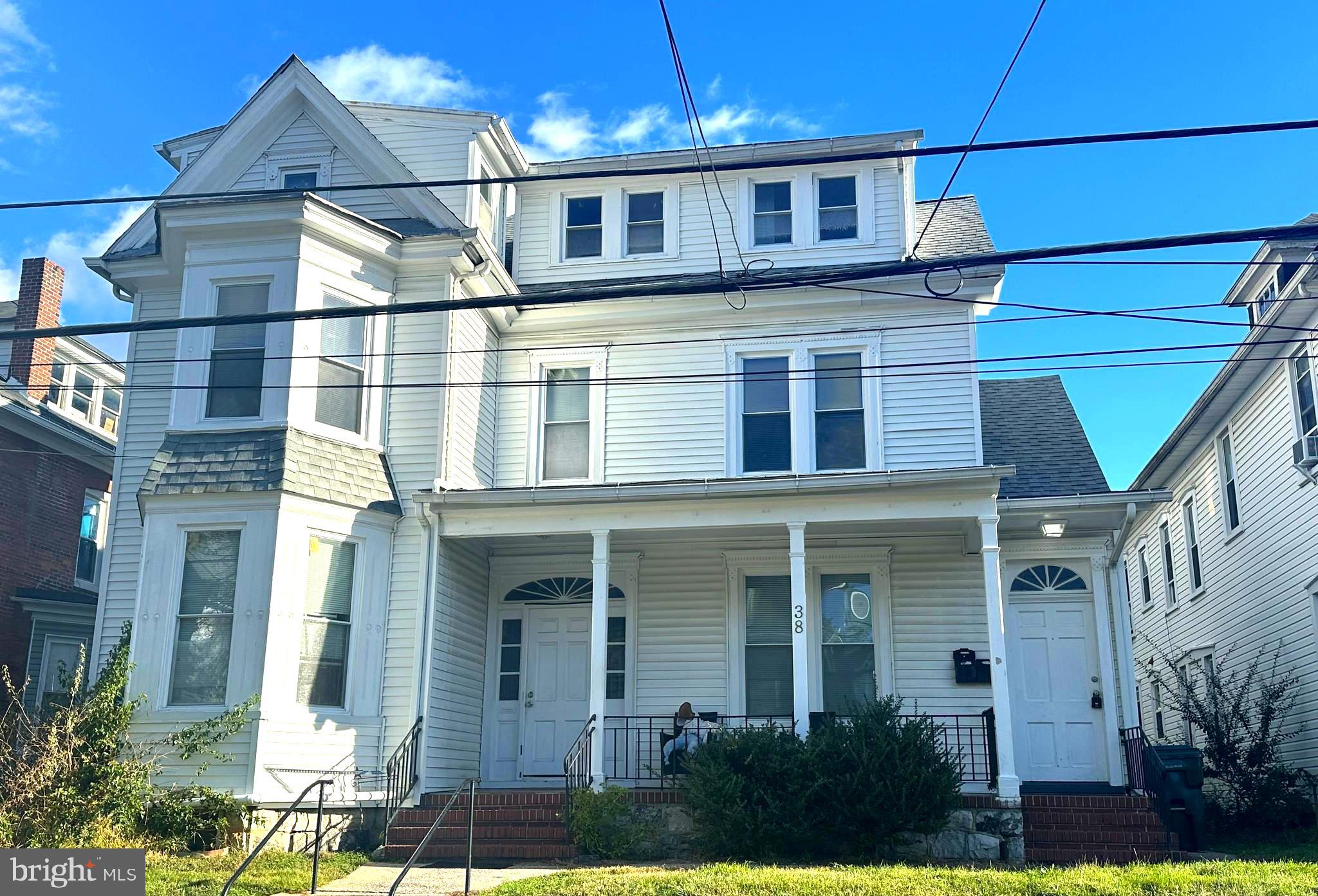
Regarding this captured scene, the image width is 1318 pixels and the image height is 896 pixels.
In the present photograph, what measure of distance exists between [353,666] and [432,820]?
199 centimetres

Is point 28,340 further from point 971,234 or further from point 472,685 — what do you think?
point 971,234

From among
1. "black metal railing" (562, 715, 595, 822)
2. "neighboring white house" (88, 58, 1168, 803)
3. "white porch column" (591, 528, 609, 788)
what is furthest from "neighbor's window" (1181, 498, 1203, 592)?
"black metal railing" (562, 715, 595, 822)

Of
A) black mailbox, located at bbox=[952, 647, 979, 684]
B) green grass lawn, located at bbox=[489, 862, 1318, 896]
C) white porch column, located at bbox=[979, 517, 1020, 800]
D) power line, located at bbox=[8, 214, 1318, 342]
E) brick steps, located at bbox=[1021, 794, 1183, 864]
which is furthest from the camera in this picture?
black mailbox, located at bbox=[952, 647, 979, 684]

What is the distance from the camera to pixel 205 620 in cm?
1277

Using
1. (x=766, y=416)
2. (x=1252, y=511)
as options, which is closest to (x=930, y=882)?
(x=766, y=416)

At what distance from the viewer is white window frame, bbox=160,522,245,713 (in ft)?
40.8

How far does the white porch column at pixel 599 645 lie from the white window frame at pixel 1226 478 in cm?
1043

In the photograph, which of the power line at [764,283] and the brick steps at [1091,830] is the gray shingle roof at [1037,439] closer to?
the brick steps at [1091,830]

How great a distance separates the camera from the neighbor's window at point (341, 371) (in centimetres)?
1375

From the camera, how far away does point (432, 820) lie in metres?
12.2

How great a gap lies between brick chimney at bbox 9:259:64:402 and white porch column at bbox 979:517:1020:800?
53.1 feet

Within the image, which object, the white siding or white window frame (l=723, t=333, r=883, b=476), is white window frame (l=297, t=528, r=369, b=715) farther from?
the white siding

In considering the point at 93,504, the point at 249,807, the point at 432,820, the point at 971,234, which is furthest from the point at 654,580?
the point at 93,504

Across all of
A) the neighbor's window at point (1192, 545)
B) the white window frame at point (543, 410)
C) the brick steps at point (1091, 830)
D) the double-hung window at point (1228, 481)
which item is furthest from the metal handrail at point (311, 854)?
the neighbor's window at point (1192, 545)
